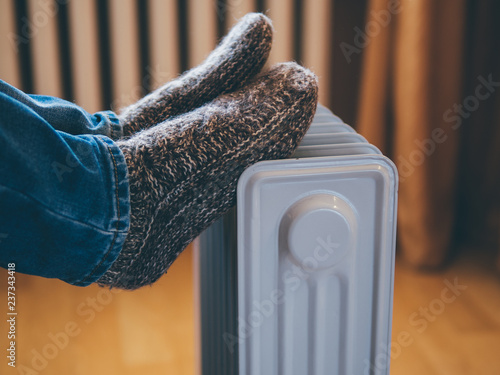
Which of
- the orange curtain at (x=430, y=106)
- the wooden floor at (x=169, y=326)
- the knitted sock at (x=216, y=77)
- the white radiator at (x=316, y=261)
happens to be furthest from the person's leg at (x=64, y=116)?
the orange curtain at (x=430, y=106)

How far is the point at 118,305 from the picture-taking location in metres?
1.29

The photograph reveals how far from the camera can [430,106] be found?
4.35 feet

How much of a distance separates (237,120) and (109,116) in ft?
0.63

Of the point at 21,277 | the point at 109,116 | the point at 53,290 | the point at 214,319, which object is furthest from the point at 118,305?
the point at 109,116

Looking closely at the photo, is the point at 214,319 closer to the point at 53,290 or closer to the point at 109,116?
the point at 109,116

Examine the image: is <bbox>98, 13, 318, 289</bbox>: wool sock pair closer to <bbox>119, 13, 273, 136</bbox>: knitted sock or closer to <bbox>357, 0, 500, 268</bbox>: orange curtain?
<bbox>119, 13, 273, 136</bbox>: knitted sock

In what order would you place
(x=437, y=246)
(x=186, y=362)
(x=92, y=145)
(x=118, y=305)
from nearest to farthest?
(x=92, y=145) < (x=186, y=362) < (x=118, y=305) < (x=437, y=246)

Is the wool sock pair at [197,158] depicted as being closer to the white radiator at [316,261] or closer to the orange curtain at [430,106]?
the white radiator at [316,261]

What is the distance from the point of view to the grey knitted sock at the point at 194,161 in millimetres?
474

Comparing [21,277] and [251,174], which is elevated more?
[251,174]

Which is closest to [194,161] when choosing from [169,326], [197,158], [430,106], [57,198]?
[197,158]

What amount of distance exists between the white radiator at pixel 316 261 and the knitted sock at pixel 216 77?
0.12 meters

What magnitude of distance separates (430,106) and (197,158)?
3.25 feet

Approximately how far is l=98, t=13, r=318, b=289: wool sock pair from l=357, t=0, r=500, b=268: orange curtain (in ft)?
2.80
